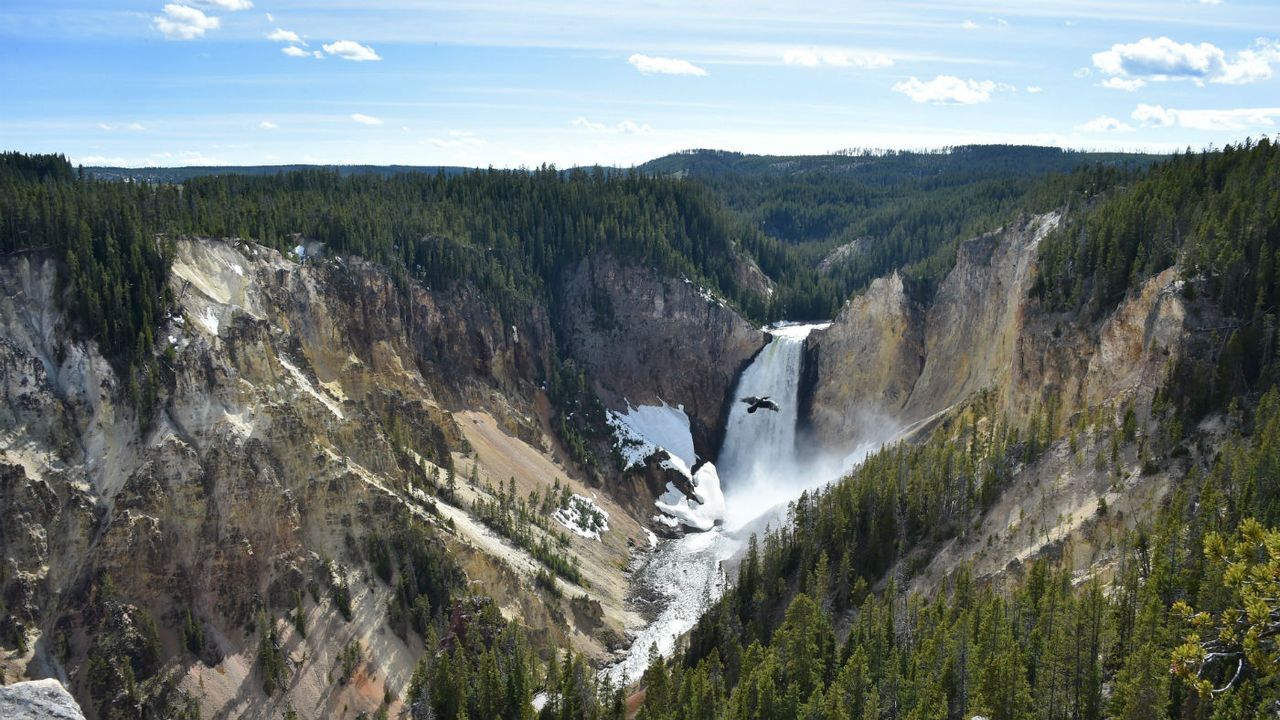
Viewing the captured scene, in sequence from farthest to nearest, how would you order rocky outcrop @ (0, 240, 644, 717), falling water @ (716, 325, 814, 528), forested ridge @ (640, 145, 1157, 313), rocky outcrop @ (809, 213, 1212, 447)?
falling water @ (716, 325, 814, 528) → forested ridge @ (640, 145, 1157, 313) → rocky outcrop @ (809, 213, 1212, 447) → rocky outcrop @ (0, 240, 644, 717)

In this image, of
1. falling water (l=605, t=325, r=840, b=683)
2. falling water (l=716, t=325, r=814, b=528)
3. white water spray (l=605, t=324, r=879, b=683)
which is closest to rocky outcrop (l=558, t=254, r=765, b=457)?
falling water (l=716, t=325, r=814, b=528)

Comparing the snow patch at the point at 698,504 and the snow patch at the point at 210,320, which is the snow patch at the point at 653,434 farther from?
the snow patch at the point at 210,320

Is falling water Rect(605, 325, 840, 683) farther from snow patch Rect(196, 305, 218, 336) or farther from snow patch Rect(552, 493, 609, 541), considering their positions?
snow patch Rect(196, 305, 218, 336)

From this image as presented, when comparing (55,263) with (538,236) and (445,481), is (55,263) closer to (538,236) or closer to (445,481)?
(445,481)

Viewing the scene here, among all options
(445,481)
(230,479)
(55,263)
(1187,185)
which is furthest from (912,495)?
(55,263)

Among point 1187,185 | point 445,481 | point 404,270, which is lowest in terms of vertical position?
point 445,481

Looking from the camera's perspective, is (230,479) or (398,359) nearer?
(230,479)

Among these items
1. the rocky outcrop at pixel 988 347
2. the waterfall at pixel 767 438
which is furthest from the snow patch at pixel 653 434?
the rocky outcrop at pixel 988 347
